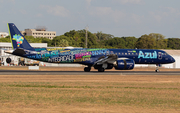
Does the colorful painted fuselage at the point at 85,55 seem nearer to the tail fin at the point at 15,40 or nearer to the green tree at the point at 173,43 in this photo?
the tail fin at the point at 15,40

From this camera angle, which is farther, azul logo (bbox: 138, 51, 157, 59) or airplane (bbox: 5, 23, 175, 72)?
azul logo (bbox: 138, 51, 157, 59)

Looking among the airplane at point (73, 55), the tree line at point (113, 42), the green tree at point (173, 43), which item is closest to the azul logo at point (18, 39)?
the airplane at point (73, 55)

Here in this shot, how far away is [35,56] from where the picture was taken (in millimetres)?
37719

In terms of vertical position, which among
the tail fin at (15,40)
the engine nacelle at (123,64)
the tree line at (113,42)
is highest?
the tree line at (113,42)

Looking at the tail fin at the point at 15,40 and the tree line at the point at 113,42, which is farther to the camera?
the tree line at the point at 113,42

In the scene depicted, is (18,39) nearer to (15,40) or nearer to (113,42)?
(15,40)

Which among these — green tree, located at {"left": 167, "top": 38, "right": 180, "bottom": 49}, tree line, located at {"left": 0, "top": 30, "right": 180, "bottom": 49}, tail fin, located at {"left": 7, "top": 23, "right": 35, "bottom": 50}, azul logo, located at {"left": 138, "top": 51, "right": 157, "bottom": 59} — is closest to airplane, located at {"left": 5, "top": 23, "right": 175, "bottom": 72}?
tail fin, located at {"left": 7, "top": 23, "right": 35, "bottom": 50}

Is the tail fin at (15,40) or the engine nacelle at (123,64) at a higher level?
the tail fin at (15,40)

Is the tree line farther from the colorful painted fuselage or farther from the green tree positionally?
the colorful painted fuselage

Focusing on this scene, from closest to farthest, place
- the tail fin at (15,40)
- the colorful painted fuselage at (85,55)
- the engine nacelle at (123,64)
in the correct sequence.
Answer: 1. the engine nacelle at (123,64)
2. the colorful painted fuselage at (85,55)
3. the tail fin at (15,40)

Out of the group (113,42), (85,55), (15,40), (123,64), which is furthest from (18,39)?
(113,42)

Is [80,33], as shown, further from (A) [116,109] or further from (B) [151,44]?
(A) [116,109]

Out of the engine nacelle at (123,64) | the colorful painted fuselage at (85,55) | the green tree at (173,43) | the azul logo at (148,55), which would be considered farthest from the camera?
the green tree at (173,43)

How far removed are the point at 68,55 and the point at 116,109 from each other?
26.4 meters
